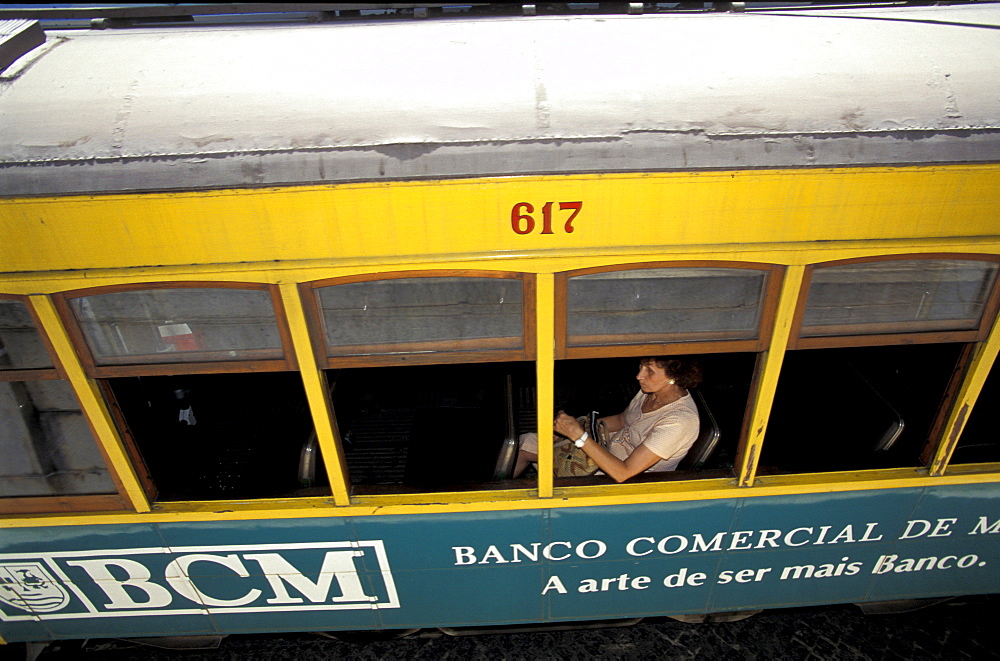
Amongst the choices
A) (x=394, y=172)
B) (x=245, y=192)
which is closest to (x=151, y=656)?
(x=245, y=192)

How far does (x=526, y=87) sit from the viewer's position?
1.74 metres

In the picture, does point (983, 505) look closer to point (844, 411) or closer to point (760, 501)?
point (844, 411)

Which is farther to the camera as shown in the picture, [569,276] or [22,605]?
[22,605]

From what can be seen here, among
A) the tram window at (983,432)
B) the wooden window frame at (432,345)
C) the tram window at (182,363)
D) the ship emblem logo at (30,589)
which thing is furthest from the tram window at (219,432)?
the tram window at (983,432)

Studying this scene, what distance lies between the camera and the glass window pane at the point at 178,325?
5.82 feet

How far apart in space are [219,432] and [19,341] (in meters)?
1.63

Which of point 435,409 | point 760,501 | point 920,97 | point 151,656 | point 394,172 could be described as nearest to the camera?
point 394,172

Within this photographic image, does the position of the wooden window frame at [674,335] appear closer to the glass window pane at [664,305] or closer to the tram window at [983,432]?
the glass window pane at [664,305]

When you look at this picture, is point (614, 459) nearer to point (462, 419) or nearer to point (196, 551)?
point (462, 419)

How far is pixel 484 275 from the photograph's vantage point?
69.1 inches

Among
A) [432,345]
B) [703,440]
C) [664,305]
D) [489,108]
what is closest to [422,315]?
[432,345]

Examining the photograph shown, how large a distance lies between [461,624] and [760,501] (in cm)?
135

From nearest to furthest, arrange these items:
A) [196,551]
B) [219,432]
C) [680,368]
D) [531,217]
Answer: [531,217] < [196,551] < [680,368] < [219,432]

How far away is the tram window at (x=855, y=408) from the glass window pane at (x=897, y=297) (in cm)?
68
